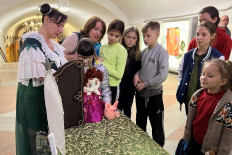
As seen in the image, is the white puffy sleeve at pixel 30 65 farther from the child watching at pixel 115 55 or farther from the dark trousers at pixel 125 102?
the dark trousers at pixel 125 102

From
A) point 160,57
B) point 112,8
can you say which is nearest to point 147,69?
point 160,57

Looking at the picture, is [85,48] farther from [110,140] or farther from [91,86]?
[110,140]

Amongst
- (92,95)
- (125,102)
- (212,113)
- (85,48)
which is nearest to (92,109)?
(92,95)

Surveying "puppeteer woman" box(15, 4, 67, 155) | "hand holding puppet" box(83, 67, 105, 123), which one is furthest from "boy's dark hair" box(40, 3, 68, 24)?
"hand holding puppet" box(83, 67, 105, 123)

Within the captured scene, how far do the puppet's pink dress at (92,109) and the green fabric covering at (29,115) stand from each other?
334 millimetres

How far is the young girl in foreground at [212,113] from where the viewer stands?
1.42 meters

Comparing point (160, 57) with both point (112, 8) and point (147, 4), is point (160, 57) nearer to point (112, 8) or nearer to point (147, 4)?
point (147, 4)

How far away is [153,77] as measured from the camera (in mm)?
2201

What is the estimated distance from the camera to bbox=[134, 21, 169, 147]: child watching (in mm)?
2168

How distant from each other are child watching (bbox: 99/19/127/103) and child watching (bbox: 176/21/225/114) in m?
0.72

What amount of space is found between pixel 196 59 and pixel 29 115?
5.79 ft

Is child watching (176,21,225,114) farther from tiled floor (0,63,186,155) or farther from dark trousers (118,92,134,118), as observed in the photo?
tiled floor (0,63,186,155)

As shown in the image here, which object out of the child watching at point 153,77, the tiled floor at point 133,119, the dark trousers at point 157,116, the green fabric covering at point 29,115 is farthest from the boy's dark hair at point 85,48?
the tiled floor at point 133,119

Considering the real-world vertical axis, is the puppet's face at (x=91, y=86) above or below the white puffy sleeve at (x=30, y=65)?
below
